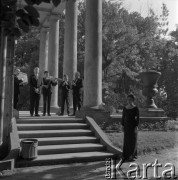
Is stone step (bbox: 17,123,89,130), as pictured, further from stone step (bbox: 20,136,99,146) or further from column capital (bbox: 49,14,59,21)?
column capital (bbox: 49,14,59,21)

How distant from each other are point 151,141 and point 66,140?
3.74m

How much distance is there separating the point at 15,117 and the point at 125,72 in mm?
28158

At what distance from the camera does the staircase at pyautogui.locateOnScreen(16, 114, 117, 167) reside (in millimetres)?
9155

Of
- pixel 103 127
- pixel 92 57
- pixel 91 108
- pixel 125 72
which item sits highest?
pixel 125 72

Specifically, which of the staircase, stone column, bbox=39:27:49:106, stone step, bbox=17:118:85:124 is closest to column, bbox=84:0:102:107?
stone step, bbox=17:118:85:124

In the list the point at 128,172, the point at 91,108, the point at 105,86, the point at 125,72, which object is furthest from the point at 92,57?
the point at 125,72

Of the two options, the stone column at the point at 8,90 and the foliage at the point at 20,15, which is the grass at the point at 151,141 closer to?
the stone column at the point at 8,90

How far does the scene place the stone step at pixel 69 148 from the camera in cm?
954

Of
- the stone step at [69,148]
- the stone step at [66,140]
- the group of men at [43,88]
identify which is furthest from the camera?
the group of men at [43,88]

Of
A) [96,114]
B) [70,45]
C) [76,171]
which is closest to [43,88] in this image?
[96,114]

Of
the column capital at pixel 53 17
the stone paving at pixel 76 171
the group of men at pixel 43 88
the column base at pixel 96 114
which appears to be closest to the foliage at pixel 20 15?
the stone paving at pixel 76 171

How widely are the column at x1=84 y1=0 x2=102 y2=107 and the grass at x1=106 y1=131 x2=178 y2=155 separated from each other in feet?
7.31

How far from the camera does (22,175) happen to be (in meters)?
7.57

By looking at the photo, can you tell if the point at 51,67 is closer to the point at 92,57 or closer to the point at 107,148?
the point at 92,57
